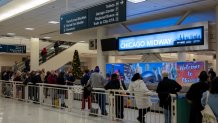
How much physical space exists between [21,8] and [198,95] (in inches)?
332

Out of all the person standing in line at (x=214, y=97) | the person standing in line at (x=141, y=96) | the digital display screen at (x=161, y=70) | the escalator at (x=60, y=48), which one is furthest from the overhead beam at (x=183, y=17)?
the escalator at (x=60, y=48)

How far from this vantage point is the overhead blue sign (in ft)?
34.0

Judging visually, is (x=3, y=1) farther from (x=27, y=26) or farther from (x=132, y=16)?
(x=132, y=16)

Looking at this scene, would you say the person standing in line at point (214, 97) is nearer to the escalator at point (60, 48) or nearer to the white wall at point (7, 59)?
the escalator at point (60, 48)

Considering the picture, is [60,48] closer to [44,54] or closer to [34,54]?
Result: [44,54]

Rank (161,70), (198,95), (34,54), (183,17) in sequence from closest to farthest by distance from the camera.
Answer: (198,95) < (183,17) < (161,70) < (34,54)

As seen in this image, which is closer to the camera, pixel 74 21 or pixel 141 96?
pixel 141 96

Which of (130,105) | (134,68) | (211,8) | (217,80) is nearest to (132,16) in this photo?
(134,68)

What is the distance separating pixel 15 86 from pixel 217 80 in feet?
39.4

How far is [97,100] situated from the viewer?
9.97 metres

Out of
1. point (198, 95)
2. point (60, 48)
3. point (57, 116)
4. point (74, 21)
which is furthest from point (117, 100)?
point (60, 48)

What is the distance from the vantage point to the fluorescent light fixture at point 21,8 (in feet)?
35.4

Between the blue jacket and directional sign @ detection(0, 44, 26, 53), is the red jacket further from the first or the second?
directional sign @ detection(0, 44, 26, 53)

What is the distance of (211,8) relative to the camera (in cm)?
1070
